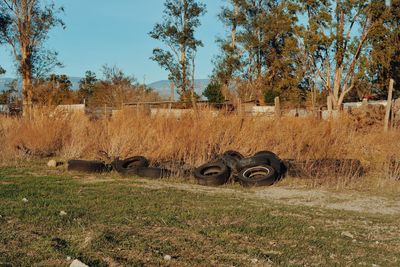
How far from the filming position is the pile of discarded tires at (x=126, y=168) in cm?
1196

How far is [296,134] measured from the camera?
15.4 m

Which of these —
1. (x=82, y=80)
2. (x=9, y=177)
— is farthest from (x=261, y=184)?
(x=82, y=80)

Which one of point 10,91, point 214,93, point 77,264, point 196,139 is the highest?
point 10,91

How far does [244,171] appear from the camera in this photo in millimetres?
11430

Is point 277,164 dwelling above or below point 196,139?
below

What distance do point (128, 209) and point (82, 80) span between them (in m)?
64.0

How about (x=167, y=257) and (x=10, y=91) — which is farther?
(x=10, y=91)

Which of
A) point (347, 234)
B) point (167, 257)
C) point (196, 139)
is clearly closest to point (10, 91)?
point (196, 139)

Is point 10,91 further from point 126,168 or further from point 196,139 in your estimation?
point 126,168

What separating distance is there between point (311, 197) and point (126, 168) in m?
5.31

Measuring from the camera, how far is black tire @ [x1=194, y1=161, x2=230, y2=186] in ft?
36.6

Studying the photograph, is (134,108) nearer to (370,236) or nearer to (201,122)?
(201,122)

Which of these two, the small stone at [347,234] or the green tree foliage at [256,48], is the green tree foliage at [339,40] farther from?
the small stone at [347,234]

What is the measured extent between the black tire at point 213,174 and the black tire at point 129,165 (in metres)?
1.77
